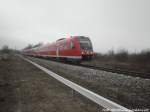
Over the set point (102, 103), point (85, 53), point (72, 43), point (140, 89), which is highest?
point (72, 43)

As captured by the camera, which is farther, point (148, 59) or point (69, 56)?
point (148, 59)

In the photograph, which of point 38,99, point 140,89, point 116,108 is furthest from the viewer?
point 140,89

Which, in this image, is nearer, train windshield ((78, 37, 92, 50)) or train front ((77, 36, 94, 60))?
train front ((77, 36, 94, 60))

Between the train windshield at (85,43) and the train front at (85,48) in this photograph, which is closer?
the train front at (85,48)

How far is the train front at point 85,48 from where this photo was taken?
17562 mm

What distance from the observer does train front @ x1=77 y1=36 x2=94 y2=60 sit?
57.6 feet

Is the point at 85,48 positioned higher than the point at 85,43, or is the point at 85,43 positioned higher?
the point at 85,43

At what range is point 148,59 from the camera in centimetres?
2131

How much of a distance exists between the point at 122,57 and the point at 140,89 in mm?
22694

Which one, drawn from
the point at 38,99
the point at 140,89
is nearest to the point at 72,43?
the point at 140,89

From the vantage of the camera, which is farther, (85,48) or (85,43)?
(85,43)

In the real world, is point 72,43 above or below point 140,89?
above

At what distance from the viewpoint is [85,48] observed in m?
18.0

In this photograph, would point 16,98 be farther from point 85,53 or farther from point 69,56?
point 69,56
